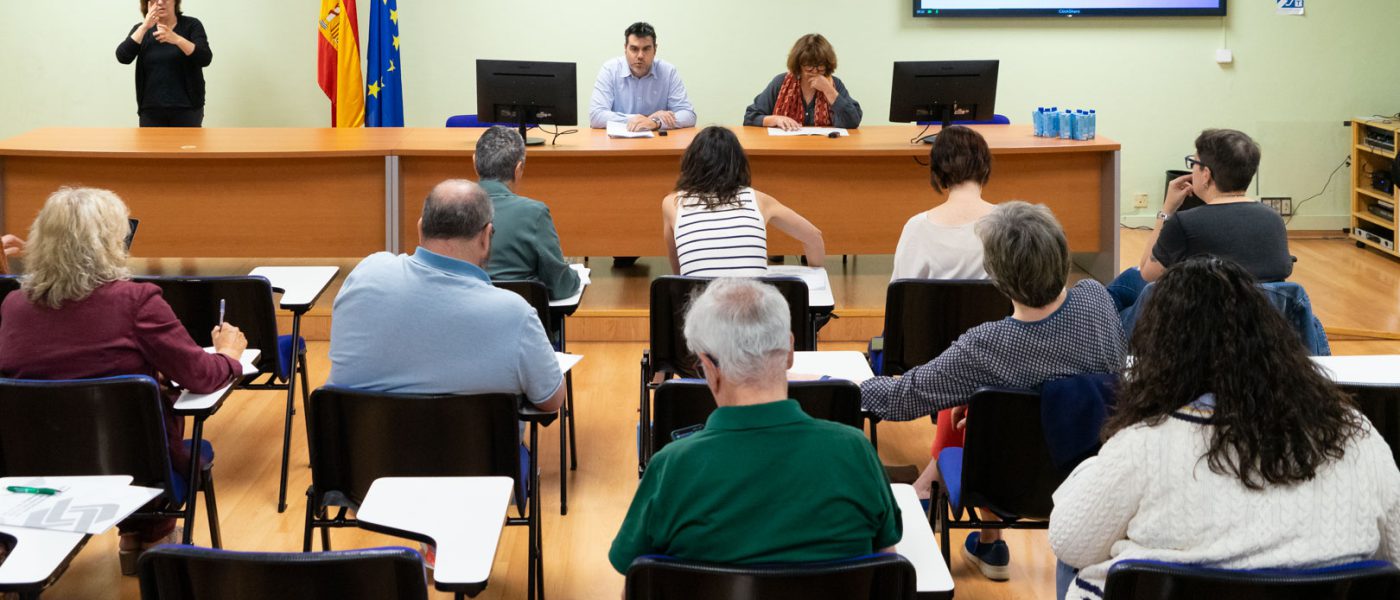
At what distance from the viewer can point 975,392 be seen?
2.71 metres

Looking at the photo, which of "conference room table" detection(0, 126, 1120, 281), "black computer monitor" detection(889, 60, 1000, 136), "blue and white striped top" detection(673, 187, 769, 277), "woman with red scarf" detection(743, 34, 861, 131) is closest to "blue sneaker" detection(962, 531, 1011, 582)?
"blue and white striped top" detection(673, 187, 769, 277)

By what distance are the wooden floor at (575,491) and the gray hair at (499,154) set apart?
37.1 inches

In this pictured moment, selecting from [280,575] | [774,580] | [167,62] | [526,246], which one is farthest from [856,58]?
[280,575]

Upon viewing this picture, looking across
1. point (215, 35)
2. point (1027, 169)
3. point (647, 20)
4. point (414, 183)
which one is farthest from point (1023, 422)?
point (215, 35)

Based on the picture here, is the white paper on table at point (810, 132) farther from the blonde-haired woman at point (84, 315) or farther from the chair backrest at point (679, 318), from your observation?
the blonde-haired woman at point (84, 315)

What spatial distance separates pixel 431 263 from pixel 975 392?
1232mm

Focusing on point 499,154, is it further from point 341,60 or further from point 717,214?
point 341,60

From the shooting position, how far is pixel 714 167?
4.12 metres

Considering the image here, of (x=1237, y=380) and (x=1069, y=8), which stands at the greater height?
(x=1069, y=8)

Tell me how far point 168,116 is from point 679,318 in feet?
15.2

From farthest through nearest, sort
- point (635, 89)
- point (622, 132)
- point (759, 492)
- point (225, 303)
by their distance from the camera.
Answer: point (635, 89) < point (622, 132) < point (225, 303) < point (759, 492)

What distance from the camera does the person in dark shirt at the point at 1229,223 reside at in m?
3.81

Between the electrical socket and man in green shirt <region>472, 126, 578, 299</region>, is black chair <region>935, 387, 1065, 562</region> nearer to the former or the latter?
man in green shirt <region>472, 126, 578, 299</region>

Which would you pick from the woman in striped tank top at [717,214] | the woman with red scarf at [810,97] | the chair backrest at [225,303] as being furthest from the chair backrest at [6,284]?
the woman with red scarf at [810,97]
